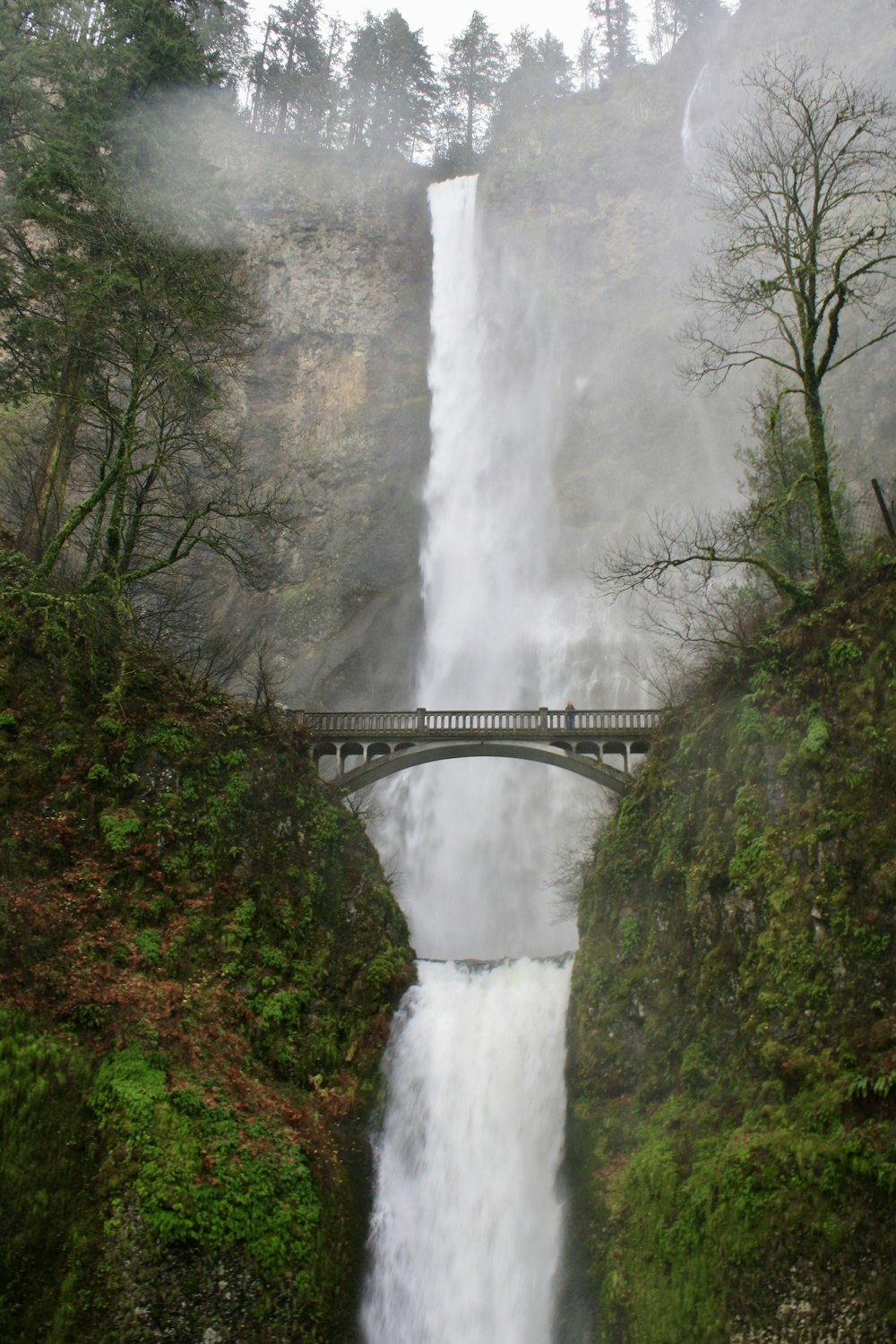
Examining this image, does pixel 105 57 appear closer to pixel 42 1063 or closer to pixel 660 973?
pixel 42 1063

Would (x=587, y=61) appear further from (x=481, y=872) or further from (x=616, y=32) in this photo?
(x=481, y=872)

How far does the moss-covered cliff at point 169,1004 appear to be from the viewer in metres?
13.3

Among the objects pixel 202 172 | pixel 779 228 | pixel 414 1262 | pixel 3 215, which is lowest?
pixel 414 1262

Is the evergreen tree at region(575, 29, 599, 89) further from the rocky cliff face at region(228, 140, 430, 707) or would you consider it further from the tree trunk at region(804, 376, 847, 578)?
the tree trunk at region(804, 376, 847, 578)

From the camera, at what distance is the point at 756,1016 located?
15211 mm

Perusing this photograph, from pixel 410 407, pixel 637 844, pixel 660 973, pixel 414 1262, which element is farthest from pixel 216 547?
pixel 410 407

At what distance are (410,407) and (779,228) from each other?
29.9 metres

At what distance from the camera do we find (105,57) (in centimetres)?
2323

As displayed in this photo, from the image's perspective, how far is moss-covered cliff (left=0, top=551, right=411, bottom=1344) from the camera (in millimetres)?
13344

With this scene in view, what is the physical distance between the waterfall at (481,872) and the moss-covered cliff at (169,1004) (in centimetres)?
147

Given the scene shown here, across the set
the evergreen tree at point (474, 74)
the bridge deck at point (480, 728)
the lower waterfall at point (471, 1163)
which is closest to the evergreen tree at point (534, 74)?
the evergreen tree at point (474, 74)

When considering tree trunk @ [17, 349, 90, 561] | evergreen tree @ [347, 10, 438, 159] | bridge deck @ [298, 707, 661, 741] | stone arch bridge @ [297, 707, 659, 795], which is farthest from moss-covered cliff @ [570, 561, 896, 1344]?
evergreen tree @ [347, 10, 438, 159]

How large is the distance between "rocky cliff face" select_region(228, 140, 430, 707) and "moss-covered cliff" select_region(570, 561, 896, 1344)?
20737 millimetres

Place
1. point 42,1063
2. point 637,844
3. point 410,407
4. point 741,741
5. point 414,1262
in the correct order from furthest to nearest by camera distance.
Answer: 1. point 410,407
2. point 637,844
3. point 741,741
4. point 414,1262
5. point 42,1063
